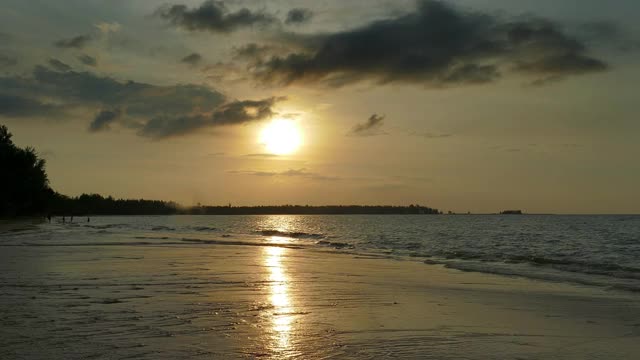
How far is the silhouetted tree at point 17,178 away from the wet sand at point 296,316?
279 feet

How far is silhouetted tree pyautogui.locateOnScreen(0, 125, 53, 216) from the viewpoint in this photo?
316 ft

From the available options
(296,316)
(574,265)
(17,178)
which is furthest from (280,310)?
(17,178)

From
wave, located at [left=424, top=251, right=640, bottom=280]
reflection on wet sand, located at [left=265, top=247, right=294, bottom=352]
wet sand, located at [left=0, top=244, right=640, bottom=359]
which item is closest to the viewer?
wet sand, located at [left=0, top=244, right=640, bottom=359]

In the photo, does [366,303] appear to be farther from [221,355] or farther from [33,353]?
[33,353]

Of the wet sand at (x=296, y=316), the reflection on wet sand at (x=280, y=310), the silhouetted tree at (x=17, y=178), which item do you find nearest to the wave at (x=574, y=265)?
the wet sand at (x=296, y=316)

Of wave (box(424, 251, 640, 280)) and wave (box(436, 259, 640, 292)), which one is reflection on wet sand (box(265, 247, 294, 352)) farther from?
wave (box(424, 251, 640, 280))

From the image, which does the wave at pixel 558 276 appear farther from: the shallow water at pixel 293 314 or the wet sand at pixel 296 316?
the wet sand at pixel 296 316

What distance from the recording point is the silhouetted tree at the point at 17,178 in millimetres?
96250

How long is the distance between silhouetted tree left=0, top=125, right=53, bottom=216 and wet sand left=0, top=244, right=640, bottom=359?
84960 millimetres

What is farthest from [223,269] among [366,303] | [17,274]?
[366,303]

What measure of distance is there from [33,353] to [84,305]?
14.7ft

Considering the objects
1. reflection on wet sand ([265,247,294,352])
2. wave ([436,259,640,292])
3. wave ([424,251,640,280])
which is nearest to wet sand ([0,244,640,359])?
reflection on wet sand ([265,247,294,352])

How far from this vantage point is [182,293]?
1510 cm

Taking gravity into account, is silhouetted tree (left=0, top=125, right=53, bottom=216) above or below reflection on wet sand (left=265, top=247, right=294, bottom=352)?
above
